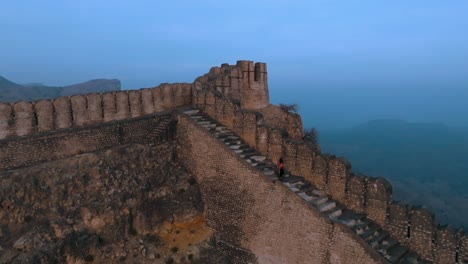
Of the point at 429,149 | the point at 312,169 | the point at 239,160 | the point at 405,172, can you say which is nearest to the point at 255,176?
the point at 239,160

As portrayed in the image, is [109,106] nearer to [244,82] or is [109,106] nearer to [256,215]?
[256,215]

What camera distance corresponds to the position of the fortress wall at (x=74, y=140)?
10914mm

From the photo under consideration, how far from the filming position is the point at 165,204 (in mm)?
12523

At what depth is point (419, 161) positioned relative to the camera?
120 metres

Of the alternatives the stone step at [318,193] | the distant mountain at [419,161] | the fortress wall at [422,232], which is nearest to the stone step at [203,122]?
the stone step at [318,193]

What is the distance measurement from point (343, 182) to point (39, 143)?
879cm

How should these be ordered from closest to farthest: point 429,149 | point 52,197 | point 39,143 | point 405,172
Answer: point 52,197 → point 39,143 → point 405,172 → point 429,149

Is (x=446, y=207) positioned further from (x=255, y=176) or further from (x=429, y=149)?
(x=429, y=149)

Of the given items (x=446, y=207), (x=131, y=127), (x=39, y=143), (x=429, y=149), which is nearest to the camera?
(x=39, y=143)

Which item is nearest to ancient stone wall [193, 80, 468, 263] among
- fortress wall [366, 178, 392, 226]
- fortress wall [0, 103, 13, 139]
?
fortress wall [366, 178, 392, 226]

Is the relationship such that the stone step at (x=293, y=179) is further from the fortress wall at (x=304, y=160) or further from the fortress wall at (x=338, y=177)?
the fortress wall at (x=338, y=177)

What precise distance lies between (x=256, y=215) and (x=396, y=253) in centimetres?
387

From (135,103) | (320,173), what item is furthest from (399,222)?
(135,103)

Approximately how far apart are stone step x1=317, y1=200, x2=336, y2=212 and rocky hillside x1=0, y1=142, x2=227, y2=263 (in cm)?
349
